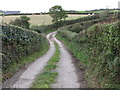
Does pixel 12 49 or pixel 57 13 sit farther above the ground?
pixel 12 49

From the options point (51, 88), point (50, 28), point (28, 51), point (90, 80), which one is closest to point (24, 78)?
point (51, 88)

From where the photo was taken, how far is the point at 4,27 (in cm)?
2572

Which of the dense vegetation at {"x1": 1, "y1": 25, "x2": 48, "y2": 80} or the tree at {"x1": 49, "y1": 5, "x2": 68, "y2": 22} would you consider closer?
the dense vegetation at {"x1": 1, "y1": 25, "x2": 48, "y2": 80}

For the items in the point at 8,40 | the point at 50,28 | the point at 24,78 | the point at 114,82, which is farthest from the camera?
the point at 50,28

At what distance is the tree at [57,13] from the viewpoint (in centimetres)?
11619

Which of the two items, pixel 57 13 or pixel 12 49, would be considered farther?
pixel 57 13

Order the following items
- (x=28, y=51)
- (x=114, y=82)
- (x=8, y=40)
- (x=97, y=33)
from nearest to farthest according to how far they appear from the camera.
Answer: (x=114, y=82)
(x=97, y=33)
(x=8, y=40)
(x=28, y=51)

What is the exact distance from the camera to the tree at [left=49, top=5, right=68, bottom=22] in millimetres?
116188

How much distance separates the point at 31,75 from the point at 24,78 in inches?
46.1

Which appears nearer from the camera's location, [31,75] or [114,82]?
[114,82]

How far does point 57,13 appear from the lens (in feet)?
387

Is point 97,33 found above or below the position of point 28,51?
above

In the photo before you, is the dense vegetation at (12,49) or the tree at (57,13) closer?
the dense vegetation at (12,49)

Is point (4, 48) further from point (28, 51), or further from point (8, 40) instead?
→ point (28, 51)
